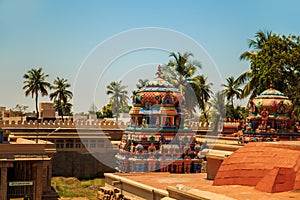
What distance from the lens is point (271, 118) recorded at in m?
30.5

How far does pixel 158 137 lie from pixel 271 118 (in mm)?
8481

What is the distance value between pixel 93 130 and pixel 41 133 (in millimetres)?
4424

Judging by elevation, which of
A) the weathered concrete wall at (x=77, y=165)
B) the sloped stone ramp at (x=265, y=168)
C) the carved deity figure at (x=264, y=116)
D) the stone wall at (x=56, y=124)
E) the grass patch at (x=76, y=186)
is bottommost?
the grass patch at (x=76, y=186)

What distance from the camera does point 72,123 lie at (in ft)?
127

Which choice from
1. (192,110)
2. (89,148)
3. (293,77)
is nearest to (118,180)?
(89,148)

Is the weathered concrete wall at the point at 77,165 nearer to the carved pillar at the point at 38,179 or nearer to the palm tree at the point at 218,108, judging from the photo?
the carved pillar at the point at 38,179

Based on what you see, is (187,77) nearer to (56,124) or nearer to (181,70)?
(181,70)

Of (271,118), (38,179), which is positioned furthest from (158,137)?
(271,118)

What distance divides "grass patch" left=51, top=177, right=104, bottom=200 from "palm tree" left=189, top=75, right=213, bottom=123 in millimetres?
16417

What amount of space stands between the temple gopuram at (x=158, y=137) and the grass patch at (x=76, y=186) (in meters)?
4.64

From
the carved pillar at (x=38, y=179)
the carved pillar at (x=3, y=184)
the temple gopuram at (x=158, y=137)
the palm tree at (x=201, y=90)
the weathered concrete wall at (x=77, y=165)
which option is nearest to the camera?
the carved pillar at (x=3, y=184)

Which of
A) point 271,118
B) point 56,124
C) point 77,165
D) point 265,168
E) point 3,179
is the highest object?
point 271,118

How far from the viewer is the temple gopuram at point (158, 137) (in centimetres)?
2662

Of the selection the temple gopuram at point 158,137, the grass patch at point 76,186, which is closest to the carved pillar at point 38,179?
the temple gopuram at point 158,137
